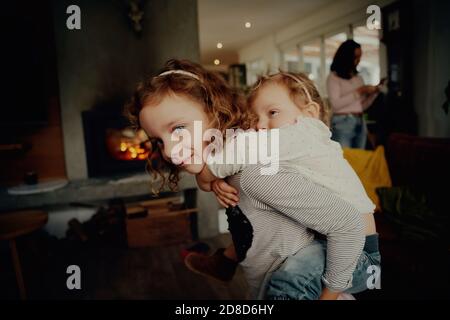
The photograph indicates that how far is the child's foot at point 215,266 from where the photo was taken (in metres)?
0.52

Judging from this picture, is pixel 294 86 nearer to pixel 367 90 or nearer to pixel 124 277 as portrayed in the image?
pixel 367 90

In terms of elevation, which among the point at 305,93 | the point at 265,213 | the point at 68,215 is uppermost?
the point at 305,93

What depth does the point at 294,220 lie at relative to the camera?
1.21ft

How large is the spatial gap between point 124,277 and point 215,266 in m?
1.42

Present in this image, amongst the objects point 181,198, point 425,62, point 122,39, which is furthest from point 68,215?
point 425,62

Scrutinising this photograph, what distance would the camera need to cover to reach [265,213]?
1.22ft

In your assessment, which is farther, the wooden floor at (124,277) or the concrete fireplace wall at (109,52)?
the concrete fireplace wall at (109,52)

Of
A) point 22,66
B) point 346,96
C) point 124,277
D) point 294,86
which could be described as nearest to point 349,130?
point 346,96

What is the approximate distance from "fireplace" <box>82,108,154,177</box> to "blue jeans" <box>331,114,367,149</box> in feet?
5.44

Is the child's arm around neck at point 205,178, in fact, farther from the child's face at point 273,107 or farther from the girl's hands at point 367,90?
the girl's hands at point 367,90

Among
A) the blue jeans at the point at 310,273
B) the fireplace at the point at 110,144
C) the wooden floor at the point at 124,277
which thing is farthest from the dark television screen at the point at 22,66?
the blue jeans at the point at 310,273

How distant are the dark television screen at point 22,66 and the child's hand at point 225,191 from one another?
1.96 m
